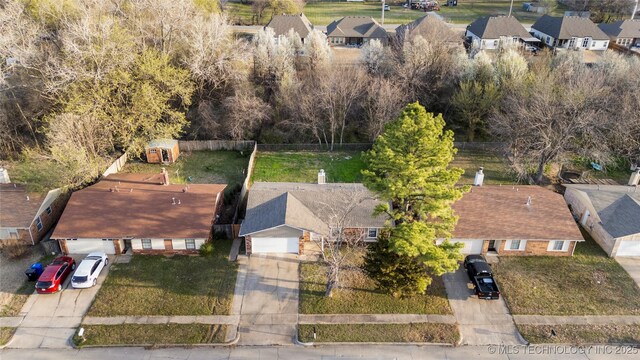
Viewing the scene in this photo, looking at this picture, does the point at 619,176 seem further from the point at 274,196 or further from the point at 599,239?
the point at 274,196

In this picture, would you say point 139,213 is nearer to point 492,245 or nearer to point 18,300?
point 18,300

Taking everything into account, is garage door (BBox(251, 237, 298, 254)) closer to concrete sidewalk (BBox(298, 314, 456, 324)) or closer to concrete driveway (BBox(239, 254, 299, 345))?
concrete driveway (BBox(239, 254, 299, 345))

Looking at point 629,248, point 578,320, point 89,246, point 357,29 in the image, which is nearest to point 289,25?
point 357,29

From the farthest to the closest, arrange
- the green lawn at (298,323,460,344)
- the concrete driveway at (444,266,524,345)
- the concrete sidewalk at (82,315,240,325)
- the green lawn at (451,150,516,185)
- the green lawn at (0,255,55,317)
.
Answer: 1. the green lawn at (451,150,516,185)
2. the green lawn at (0,255,55,317)
3. the concrete sidewalk at (82,315,240,325)
4. the concrete driveway at (444,266,524,345)
5. the green lawn at (298,323,460,344)

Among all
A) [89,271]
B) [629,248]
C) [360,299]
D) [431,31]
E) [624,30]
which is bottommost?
[360,299]

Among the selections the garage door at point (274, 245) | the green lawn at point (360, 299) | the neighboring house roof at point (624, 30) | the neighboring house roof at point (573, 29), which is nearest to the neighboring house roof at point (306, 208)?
the garage door at point (274, 245)

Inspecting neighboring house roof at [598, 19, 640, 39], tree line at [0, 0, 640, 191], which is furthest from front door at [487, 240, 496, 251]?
neighboring house roof at [598, 19, 640, 39]
